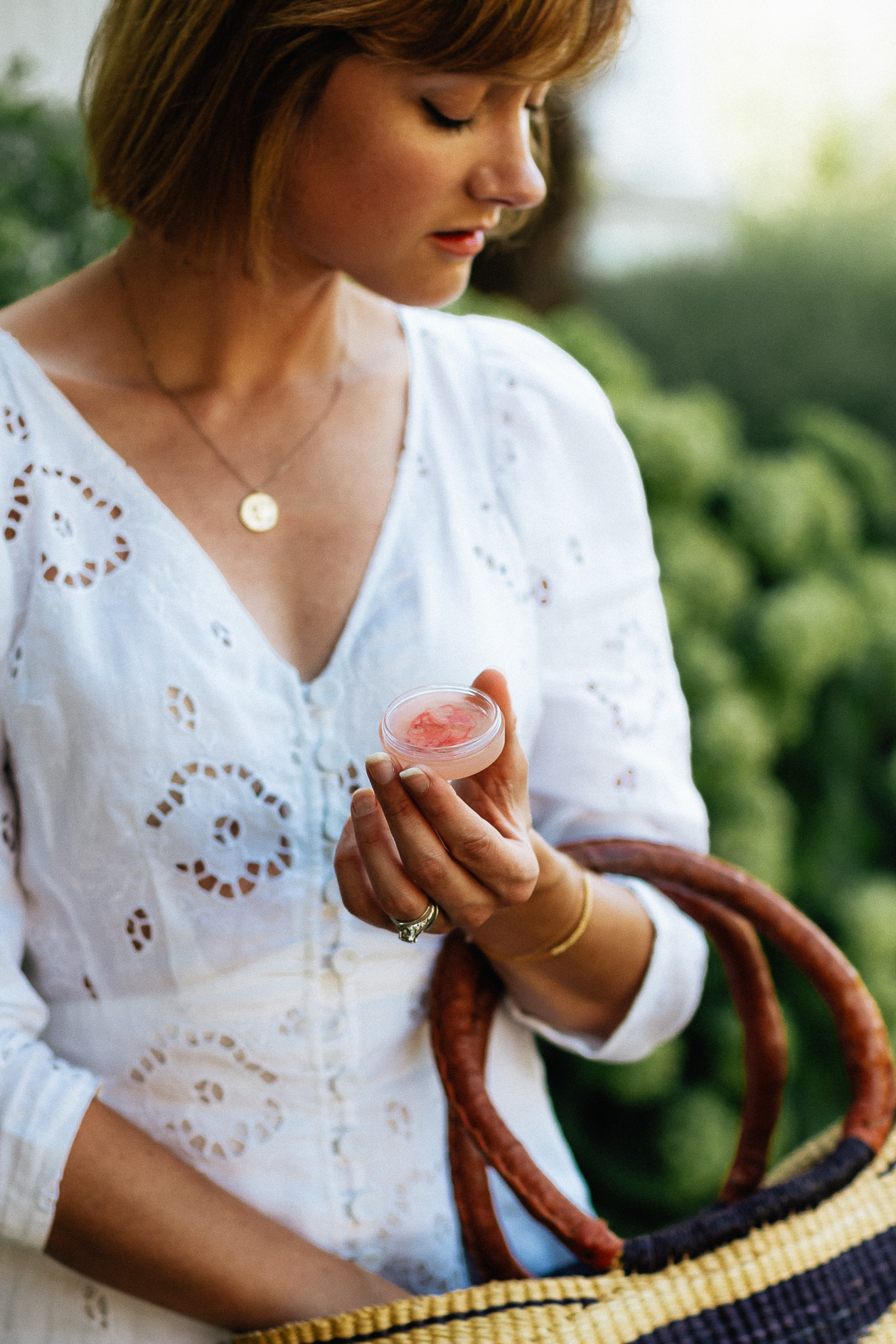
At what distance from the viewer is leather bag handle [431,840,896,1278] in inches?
42.0

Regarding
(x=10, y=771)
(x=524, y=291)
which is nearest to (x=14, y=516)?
(x=10, y=771)

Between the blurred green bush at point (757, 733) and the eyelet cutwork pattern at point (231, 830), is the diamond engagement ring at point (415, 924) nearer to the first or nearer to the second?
the eyelet cutwork pattern at point (231, 830)

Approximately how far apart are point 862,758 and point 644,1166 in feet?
3.56

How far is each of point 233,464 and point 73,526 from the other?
19cm

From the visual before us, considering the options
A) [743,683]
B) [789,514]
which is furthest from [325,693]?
[789,514]

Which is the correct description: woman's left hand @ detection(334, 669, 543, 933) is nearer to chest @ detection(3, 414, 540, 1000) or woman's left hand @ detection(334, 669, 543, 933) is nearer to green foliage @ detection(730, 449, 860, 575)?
Result: chest @ detection(3, 414, 540, 1000)

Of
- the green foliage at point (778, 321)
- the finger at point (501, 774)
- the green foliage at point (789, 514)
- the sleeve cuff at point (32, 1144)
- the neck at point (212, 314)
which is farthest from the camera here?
the green foliage at point (778, 321)

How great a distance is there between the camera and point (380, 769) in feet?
2.72

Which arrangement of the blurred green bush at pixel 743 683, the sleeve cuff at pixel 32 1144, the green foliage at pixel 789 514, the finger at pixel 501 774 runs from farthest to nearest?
the green foliage at pixel 789 514 < the blurred green bush at pixel 743 683 < the sleeve cuff at pixel 32 1144 < the finger at pixel 501 774

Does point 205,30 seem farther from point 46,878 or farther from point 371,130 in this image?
point 46,878

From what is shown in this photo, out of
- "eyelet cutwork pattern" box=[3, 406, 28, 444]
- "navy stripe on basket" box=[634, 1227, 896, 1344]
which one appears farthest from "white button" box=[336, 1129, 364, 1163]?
"eyelet cutwork pattern" box=[3, 406, 28, 444]

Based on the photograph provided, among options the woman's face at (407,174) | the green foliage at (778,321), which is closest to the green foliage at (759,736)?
the green foliage at (778,321)

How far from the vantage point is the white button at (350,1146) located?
118 cm

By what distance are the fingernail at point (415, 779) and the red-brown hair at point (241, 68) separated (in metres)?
0.62
